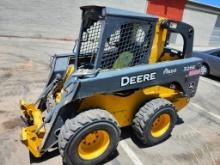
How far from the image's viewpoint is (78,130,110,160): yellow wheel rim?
4469 millimetres

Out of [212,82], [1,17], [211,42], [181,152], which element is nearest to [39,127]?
[181,152]

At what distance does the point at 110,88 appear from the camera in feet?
14.8

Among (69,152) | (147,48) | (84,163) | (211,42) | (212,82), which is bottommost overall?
(211,42)

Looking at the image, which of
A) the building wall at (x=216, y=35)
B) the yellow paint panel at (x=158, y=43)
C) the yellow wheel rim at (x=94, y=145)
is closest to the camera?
the yellow wheel rim at (x=94, y=145)

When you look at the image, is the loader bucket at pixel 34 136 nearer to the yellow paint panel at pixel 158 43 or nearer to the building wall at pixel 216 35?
the yellow paint panel at pixel 158 43

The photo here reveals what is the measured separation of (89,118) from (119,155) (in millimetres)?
1162

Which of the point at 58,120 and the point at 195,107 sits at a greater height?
the point at 58,120

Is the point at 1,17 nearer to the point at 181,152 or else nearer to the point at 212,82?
the point at 212,82

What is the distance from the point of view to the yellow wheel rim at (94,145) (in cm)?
447

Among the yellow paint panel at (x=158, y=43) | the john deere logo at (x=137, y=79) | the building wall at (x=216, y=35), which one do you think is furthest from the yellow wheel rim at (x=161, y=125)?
the building wall at (x=216, y=35)

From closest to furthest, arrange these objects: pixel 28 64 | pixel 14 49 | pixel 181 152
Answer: pixel 181 152 → pixel 28 64 → pixel 14 49

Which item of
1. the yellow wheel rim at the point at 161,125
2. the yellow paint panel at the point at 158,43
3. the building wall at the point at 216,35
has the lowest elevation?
the building wall at the point at 216,35

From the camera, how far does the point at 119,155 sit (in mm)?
5066

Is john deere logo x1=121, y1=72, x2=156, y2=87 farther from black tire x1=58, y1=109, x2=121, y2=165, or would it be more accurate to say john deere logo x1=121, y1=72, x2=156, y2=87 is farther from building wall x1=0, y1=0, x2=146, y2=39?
building wall x1=0, y1=0, x2=146, y2=39
